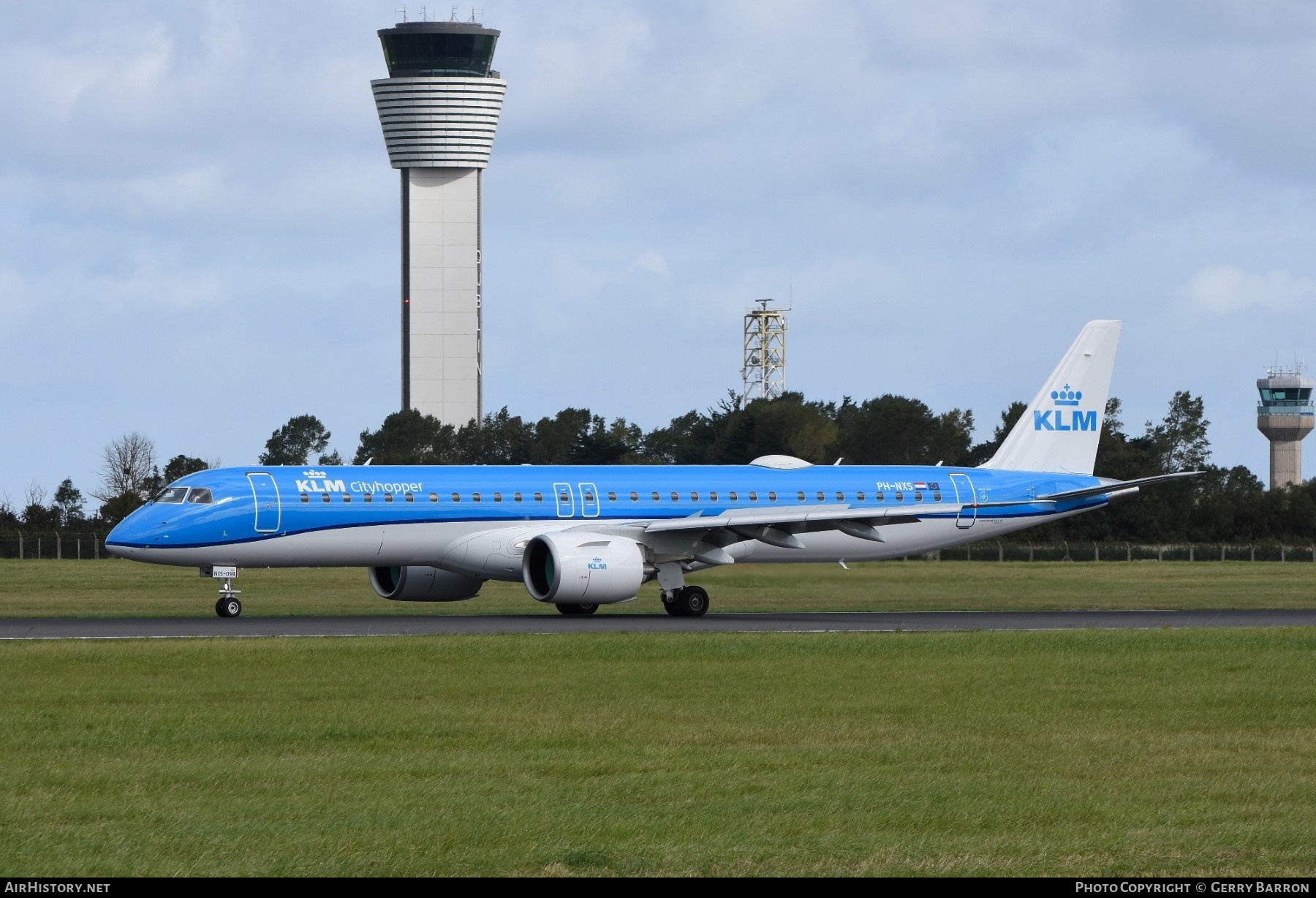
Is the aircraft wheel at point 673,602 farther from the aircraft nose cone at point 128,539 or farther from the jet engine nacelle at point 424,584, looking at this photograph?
the aircraft nose cone at point 128,539

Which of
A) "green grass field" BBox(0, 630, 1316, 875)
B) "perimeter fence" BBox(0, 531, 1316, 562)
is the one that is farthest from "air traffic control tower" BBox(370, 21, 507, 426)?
"green grass field" BBox(0, 630, 1316, 875)

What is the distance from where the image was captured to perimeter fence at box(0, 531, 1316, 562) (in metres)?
75.2

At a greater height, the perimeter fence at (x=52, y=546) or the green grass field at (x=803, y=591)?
the perimeter fence at (x=52, y=546)

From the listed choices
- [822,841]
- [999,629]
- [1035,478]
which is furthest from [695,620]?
[822,841]

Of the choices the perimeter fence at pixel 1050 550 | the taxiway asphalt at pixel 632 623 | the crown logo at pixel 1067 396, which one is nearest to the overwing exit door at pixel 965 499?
the taxiway asphalt at pixel 632 623

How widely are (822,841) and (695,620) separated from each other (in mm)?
25213

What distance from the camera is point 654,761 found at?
55.1 ft

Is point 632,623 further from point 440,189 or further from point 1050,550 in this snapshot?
point 440,189

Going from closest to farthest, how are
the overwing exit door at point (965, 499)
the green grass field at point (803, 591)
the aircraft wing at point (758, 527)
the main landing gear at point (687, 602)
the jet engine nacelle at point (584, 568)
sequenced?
1. the jet engine nacelle at point (584, 568)
2. the aircraft wing at point (758, 527)
3. the main landing gear at point (687, 602)
4. the green grass field at point (803, 591)
5. the overwing exit door at point (965, 499)

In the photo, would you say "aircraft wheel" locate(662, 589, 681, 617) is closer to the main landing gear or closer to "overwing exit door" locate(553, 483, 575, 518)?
→ the main landing gear

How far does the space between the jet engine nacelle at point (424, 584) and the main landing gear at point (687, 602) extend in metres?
4.49

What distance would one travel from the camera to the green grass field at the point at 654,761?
12336mm

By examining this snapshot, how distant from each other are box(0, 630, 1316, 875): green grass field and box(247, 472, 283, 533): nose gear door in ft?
32.4

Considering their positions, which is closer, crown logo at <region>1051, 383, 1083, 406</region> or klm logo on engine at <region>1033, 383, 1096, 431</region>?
klm logo on engine at <region>1033, 383, 1096, 431</region>
